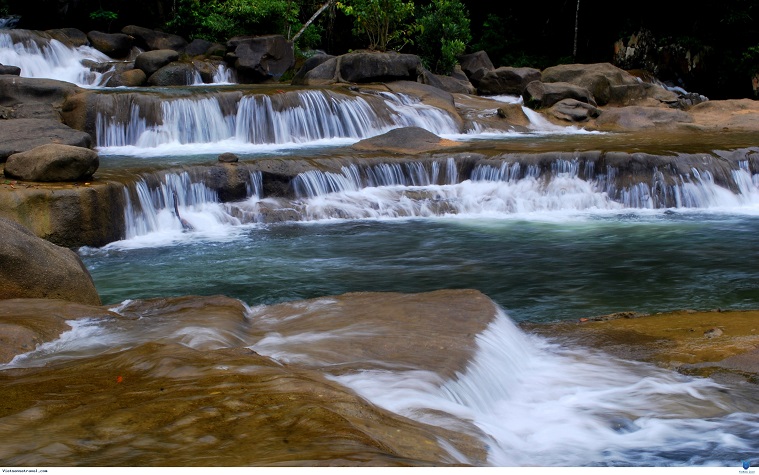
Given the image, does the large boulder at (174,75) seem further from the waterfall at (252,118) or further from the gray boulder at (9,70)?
the waterfall at (252,118)

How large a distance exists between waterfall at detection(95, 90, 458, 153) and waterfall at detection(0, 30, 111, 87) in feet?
20.2

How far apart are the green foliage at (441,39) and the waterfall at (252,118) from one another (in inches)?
251

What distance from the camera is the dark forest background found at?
80.7 ft

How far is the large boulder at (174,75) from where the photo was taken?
68.7 feet

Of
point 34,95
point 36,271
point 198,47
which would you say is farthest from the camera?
point 198,47

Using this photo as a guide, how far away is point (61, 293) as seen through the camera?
656 centimetres

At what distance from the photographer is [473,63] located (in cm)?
2603

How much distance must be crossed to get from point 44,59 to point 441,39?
1119cm

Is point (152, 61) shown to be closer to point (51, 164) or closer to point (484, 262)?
point (51, 164)

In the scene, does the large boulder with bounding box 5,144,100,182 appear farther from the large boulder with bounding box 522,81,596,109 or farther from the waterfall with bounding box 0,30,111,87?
the large boulder with bounding box 522,81,596,109

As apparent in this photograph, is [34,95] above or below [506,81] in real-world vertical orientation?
below

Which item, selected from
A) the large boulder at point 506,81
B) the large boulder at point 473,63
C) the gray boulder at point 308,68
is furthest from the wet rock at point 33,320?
the large boulder at point 473,63

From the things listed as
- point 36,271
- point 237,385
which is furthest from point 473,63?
point 237,385

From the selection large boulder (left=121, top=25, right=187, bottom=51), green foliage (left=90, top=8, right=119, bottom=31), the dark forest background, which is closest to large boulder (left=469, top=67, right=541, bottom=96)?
the dark forest background
